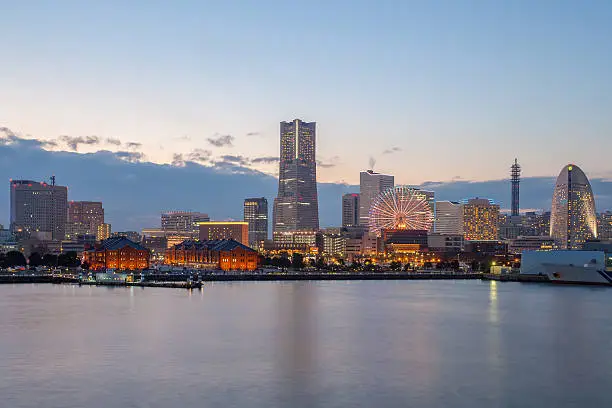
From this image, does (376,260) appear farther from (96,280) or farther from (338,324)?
(338,324)

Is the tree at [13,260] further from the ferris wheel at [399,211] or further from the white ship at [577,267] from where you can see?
the white ship at [577,267]

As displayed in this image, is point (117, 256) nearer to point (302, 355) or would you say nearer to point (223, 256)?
point (223, 256)

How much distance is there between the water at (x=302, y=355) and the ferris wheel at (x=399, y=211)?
3555 inches

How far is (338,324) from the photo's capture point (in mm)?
45594

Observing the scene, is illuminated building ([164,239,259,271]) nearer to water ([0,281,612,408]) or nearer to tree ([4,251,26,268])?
tree ([4,251,26,268])

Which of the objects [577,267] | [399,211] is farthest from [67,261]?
[577,267]

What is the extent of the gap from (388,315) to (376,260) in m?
123

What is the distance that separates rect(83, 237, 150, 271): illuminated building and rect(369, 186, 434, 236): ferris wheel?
163ft

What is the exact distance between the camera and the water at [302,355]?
81.6ft

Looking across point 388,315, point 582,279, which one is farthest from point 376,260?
point 388,315

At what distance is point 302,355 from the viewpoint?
33312mm

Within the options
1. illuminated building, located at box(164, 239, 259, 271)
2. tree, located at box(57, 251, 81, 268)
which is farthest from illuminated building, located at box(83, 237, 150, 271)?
illuminated building, located at box(164, 239, 259, 271)

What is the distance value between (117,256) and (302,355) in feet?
302

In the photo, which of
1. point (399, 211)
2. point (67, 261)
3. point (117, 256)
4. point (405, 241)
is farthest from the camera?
point (405, 241)
